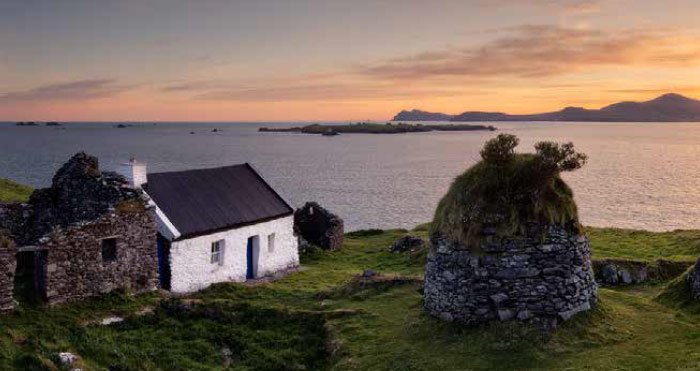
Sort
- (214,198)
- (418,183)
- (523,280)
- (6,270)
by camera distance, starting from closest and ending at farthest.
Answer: (523,280), (6,270), (214,198), (418,183)

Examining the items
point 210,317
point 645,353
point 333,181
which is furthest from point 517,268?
point 333,181

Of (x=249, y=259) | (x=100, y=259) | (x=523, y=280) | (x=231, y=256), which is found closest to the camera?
(x=523, y=280)

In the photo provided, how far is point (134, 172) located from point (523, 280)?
1734 centimetres

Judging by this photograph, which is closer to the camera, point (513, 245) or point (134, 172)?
A: point (513, 245)

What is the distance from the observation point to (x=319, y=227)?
37.7 m

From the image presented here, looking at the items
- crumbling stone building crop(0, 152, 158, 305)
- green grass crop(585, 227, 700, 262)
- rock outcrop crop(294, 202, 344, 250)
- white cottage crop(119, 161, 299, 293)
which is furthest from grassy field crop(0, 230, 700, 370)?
rock outcrop crop(294, 202, 344, 250)

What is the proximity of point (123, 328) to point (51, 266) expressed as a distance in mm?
3114

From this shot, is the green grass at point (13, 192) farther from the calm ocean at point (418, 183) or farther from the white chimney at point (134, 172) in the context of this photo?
the calm ocean at point (418, 183)

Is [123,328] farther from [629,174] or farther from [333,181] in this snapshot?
[629,174]

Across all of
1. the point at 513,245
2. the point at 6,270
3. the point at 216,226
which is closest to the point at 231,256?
the point at 216,226

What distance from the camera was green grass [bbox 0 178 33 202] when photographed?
39081 millimetres

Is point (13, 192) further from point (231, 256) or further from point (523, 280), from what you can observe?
point (523, 280)

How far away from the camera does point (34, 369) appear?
1384 cm

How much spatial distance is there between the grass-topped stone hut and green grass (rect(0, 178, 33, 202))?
33.6 meters
